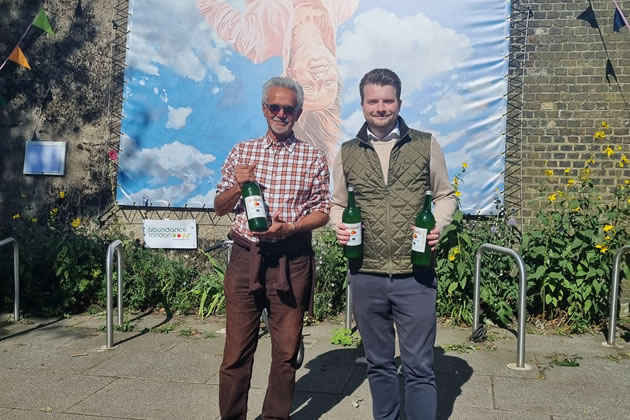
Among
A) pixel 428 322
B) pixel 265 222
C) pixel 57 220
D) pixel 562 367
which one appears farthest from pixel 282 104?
pixel 57 220

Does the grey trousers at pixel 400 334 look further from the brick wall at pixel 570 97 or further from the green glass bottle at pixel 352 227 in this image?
the brick wall at pixel 570 97

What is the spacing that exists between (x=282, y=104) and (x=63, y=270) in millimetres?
4573

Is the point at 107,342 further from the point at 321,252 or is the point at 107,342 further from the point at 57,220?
the point at 57,220

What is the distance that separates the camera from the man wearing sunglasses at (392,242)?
3184 mm

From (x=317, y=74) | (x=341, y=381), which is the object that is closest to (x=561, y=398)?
(x=341, y=381)

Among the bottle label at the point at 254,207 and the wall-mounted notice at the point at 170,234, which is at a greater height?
the bottle label at the point at 254,207

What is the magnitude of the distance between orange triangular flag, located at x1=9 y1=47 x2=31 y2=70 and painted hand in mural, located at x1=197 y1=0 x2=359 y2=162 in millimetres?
2270

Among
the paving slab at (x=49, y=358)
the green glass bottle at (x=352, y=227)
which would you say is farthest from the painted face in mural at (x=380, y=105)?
the paving slab at (x=49, y=358)

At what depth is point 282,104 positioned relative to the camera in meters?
3.43

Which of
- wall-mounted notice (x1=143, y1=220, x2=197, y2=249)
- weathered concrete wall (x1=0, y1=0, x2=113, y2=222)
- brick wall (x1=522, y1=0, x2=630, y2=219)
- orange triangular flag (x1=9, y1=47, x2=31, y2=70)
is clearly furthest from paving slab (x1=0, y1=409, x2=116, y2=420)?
brick wall (x1=522, y1=0, x2=630, y2=219)

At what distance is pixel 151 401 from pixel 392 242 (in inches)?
88.1

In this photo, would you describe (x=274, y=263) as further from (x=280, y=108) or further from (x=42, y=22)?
(x=42, y=22)

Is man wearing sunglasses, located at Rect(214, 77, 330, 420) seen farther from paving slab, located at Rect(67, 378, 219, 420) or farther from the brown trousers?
paving slab, located at Rect(67, 378, 219, 420)

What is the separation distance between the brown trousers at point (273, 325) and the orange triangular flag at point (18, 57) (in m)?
5.40
